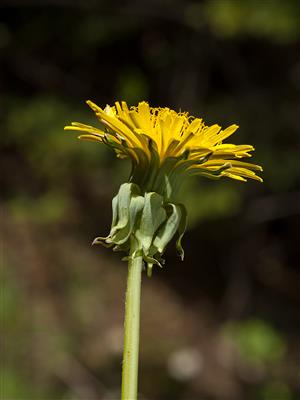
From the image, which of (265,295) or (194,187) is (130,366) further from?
(265,295)

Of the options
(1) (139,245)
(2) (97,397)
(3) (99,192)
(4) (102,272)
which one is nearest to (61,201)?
(3) (99,192)

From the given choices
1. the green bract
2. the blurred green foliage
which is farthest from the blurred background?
the green bract

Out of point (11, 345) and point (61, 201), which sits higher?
point (61, 201)

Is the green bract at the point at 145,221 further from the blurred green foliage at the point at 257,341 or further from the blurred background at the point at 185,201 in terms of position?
the blurred green foliage at the point at 257,341

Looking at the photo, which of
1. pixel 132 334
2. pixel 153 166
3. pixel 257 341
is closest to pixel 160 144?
pixel 153 166

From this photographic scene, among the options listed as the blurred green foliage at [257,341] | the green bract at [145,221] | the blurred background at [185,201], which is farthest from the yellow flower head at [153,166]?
the blurred green foliage at [257,341]

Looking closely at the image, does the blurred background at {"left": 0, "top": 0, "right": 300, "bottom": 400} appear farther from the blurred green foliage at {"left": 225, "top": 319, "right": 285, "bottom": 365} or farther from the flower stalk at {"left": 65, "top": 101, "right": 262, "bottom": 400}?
the flower stalk at {"left": 65, "top": 101, "right": 262, "bottom": 400}

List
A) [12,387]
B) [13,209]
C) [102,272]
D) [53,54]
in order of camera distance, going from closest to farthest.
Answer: [12,387] → [102,272] → [13,209] → [53,54]
